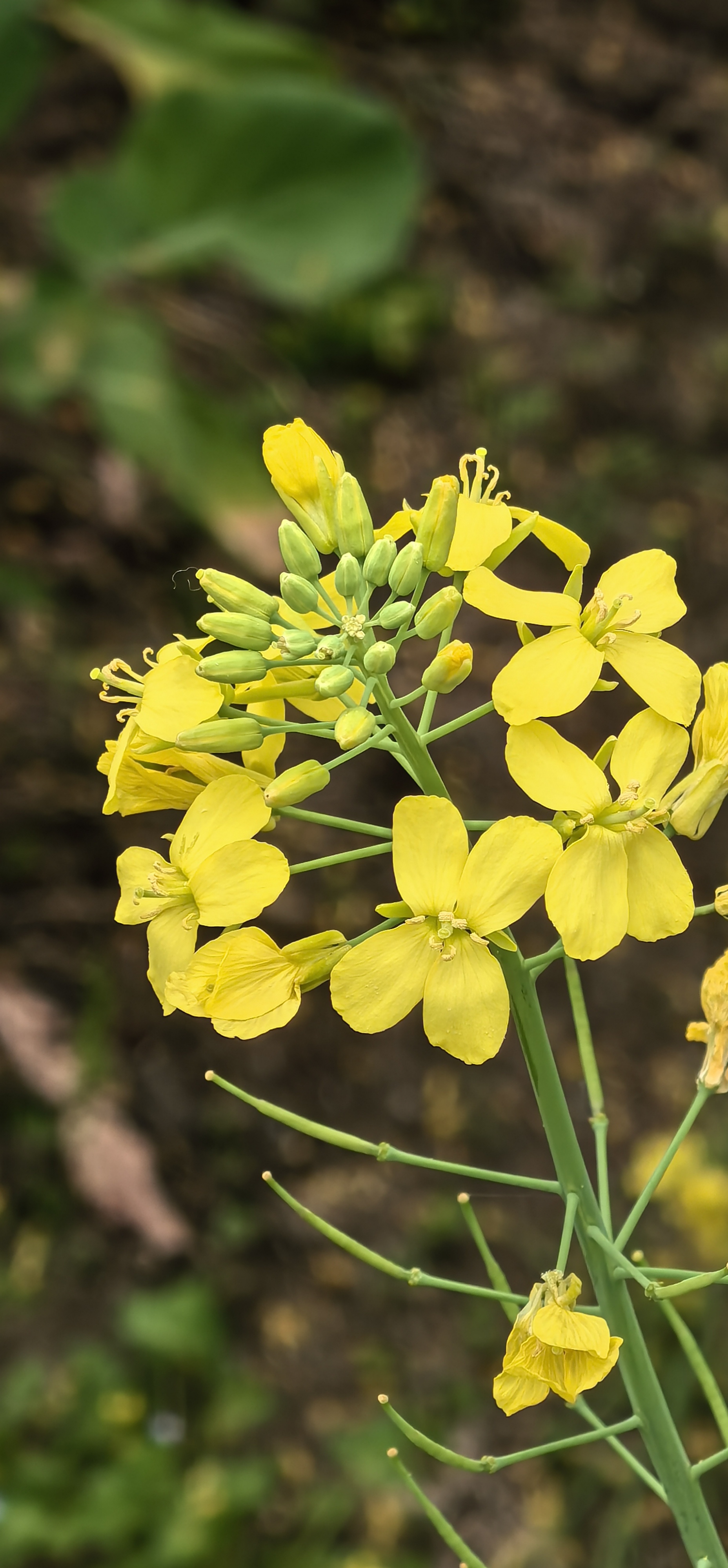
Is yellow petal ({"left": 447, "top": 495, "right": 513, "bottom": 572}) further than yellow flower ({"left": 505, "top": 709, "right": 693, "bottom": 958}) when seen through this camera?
Yes

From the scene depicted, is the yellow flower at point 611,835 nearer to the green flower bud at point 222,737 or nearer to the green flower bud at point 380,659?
the green flower bud at point 380,659

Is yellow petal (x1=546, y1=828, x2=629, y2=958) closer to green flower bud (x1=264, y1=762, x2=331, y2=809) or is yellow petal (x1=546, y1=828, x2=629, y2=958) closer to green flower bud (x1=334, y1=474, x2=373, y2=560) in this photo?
green flower bud (x1=264, y1=762, x2=331, y2=809)

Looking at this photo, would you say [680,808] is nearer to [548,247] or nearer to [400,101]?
[548,247]

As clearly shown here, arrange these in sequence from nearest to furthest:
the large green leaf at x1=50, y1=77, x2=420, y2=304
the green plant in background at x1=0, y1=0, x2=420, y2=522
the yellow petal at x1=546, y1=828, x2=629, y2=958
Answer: the yellow petal at x1=546, y1=828, x2=629, y2=958
the green plant in background at x1=0, y1=0, x2=420, y2=522
the large green leaf at x1=50, y1=77, x2=420, y2=304

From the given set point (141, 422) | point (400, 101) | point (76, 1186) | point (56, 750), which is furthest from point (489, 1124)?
point (400, 101)

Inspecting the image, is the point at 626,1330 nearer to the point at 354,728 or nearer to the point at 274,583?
the point at 354,728

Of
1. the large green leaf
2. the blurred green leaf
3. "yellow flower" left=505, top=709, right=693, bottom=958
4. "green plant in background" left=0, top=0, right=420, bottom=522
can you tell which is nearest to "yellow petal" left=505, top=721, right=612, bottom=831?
"yellow flower" left=505, top=709, right=693, bottom=958
